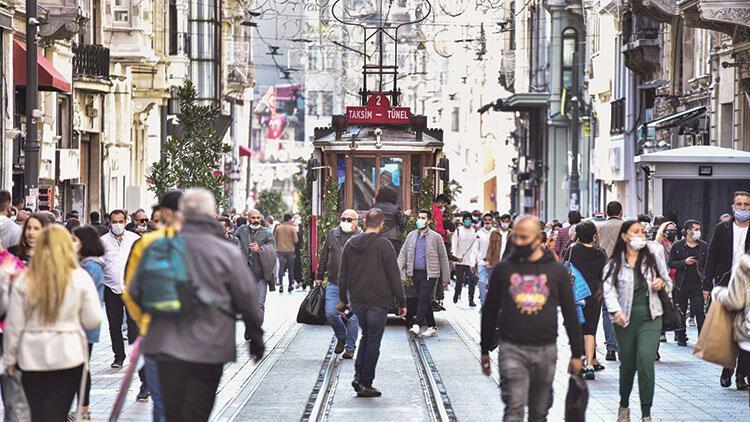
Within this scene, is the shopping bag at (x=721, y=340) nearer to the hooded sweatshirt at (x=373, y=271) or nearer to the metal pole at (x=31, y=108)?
the hooded sweatshirt at (x=373, y=271)

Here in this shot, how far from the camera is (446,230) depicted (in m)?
29.8

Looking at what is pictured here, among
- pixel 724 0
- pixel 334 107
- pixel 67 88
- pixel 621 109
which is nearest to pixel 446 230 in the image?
pixel 724 0

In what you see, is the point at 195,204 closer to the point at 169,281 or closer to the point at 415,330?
the point at 169,281

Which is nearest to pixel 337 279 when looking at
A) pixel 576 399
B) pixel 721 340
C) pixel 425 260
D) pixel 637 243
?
pixel 425 260

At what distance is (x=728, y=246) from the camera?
17688mm

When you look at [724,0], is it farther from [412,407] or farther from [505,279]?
[505,279]

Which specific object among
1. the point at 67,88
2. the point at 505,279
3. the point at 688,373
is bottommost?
the point at 688,373

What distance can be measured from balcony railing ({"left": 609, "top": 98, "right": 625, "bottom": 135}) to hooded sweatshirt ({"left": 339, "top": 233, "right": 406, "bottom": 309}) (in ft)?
117

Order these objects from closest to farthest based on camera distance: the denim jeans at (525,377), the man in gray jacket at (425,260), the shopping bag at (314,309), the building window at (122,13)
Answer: the denim jeans at (525,377) < the shopping bag at (314,309) < the man in gray jacket at (425,260) < the building window at (122,13)

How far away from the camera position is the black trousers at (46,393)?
10602 mm

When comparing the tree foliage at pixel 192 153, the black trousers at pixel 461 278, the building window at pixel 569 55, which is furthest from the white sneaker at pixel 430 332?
the building window at pixel 569 55

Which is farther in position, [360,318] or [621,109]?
[621,109]

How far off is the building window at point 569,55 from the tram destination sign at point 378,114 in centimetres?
3796

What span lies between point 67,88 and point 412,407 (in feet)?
68.5
